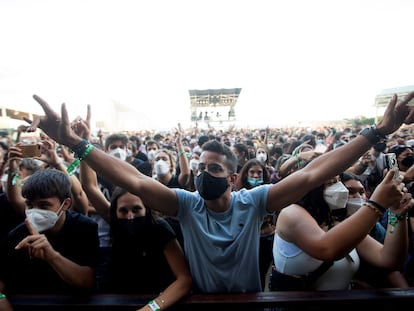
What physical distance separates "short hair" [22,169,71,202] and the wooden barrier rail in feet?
1.90

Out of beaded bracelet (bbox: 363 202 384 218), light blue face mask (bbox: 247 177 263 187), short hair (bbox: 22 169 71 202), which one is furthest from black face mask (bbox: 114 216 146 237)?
light blue face mask (bbox: 247 177 263 187)

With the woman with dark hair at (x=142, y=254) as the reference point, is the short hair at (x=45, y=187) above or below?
above

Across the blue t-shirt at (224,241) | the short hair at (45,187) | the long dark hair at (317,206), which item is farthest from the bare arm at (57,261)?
A: the long dark hair at (317,206)

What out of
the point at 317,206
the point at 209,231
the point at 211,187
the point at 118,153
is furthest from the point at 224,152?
the point at 118,153

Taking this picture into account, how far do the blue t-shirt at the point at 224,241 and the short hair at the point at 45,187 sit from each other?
791mm

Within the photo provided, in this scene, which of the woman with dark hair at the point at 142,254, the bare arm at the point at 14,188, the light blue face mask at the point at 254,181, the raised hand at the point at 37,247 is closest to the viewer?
the raised hand at the point at 37,247

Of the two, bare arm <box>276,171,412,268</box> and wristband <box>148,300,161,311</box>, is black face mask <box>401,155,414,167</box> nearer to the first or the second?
bare arm <box>276,171,412,268</box>

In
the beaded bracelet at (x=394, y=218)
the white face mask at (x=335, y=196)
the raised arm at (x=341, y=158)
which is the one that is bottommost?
the beaded bracelet at (x=394, y=218)

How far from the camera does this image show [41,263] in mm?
1730

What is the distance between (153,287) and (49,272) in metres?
0.63

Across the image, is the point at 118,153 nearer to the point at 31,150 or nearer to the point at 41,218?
the point at 31,150

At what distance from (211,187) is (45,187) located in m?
1.05

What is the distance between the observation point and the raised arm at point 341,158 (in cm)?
156

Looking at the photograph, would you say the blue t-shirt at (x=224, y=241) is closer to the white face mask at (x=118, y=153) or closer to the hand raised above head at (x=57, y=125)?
Answer: the hand raised above head at (x=57, y=125)
